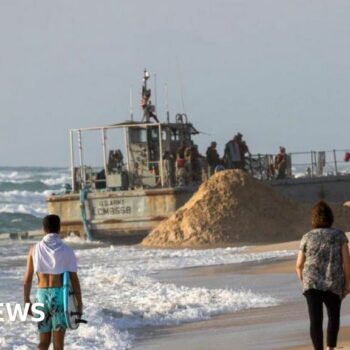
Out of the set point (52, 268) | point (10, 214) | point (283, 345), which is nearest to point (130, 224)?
point (283, 345)

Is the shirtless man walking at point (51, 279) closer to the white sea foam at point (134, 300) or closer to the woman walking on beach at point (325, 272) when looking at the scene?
the woman walking on beach at point (325, 272)

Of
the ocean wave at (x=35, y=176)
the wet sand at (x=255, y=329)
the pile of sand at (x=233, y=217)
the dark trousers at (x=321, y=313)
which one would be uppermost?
the ocean wave at (x=35, y=176)

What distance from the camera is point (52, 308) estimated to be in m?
10.9

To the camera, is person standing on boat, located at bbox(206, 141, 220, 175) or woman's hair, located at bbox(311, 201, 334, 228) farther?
person standing on boat, located at bbox(206, 141, 220, 175)

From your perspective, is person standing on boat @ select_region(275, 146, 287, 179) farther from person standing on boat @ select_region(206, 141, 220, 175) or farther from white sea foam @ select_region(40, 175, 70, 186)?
white sea foam @ select_region(40, 175, 70, 186)

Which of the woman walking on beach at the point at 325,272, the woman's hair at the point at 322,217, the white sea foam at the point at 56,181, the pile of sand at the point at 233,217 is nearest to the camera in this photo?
the woman walking on beach at the point at 325,272

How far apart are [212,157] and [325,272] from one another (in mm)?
24867

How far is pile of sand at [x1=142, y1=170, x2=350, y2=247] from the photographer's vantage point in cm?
3178

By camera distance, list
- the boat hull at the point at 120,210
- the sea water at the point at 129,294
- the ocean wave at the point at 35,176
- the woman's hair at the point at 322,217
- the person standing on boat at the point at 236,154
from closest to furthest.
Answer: the woman's hair at the point at 322,217
the sea water at the point at 129,294
the boat hull at the point at 120,210
the person standing on boat at the point at 236,154
the ocean wave at the point at 35,176

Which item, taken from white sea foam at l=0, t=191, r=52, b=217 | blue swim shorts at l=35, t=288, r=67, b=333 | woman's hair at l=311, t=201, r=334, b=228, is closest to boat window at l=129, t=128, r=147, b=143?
blue swim shorts at l=35, t=288, r=67, b=333

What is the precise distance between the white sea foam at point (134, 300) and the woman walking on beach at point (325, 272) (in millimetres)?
3907

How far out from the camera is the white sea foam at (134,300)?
49.3 ft

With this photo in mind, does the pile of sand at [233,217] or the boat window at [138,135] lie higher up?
the boat window at [138,135]

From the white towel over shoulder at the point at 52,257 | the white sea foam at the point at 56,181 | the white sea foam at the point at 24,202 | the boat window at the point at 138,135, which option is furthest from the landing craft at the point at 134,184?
the white sea foam at the point at 56,181
